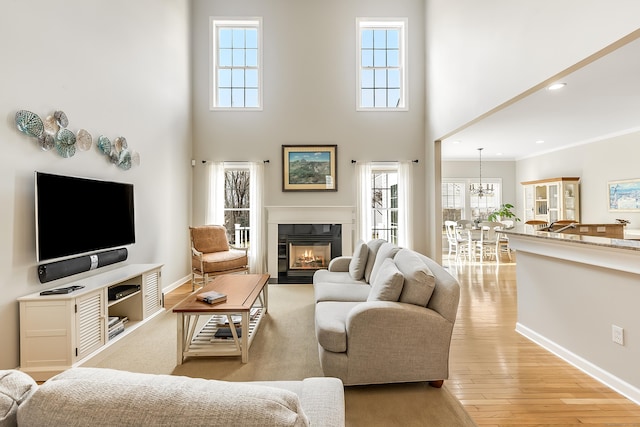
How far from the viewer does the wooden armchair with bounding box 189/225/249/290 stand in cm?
468

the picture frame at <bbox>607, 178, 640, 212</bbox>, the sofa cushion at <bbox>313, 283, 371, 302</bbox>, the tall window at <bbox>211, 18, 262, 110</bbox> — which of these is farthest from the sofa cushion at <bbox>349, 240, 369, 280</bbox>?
the picture frame at <bbox>607, 178, 640, 212</bbox>

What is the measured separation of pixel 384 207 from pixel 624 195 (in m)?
4.24

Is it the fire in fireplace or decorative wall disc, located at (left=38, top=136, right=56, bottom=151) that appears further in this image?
the fire in fireplace

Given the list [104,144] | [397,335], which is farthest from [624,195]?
[104,144]

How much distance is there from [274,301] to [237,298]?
1.47 metres

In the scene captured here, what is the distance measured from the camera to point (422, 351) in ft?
6.95

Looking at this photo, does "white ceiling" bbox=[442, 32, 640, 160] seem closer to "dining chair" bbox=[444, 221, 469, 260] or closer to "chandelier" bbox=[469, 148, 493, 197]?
"chandelier" bbox=[469, 148, 493, 197]

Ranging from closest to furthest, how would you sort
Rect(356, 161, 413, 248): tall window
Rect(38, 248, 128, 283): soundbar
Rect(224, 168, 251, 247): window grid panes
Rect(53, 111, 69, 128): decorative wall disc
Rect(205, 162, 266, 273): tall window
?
1. Rect(38, 248, 128, 283): soundbar
2. Rect(53, 111, 69, 128): decorative wall disc
3. Rect(205, 162, 266, 273): tall window
4. Rect(356, 161, 413, 248): tall window
5. Rect(224, 168, 251, 247): window grid panes

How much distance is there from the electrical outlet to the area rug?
121 centimetres

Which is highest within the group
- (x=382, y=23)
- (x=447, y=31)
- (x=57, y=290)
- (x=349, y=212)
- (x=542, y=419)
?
(x=382, y=23)

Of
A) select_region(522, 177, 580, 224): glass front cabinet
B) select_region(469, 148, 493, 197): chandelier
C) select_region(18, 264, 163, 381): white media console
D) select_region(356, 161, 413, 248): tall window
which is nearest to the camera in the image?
select_region(18, 264, 163, 381): white media console

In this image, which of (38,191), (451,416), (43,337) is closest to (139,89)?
(38,191)

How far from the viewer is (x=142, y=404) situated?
66cm

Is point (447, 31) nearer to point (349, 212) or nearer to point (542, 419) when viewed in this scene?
point (349, 212)
